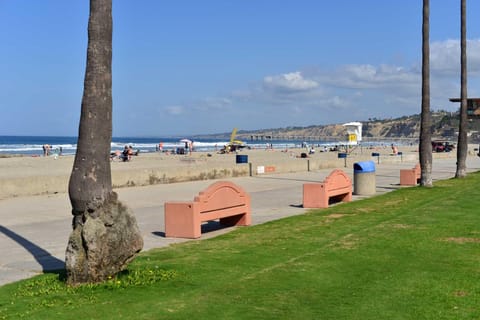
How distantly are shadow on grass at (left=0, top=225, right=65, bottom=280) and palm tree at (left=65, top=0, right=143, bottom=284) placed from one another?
2.40ft

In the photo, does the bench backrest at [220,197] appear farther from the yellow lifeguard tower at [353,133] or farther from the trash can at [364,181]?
the yellow lifeguard tower at [353,133]

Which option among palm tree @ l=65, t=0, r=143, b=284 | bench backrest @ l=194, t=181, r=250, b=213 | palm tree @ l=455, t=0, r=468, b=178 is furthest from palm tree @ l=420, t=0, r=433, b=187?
palm tree @ l=65, t=0, r=143, b=284

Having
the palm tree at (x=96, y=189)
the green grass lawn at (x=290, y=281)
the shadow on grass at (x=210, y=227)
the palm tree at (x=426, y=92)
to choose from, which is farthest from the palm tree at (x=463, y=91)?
the palm tree at (x=96, y=189)

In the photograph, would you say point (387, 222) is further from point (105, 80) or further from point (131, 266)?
point (105, 80)

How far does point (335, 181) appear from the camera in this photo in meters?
16.3

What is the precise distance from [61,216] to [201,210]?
465 cm

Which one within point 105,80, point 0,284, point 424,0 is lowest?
point 0,284

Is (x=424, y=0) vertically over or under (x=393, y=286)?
over

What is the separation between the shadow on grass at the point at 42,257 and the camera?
26.1 ft

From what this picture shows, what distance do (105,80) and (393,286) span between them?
12.4 ft

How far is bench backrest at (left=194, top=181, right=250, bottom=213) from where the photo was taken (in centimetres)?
1079

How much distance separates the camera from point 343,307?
5816mm

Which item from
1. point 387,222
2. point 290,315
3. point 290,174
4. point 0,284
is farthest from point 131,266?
point 290,174

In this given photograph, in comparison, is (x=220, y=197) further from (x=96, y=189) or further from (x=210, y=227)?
(x=96, y=189)
